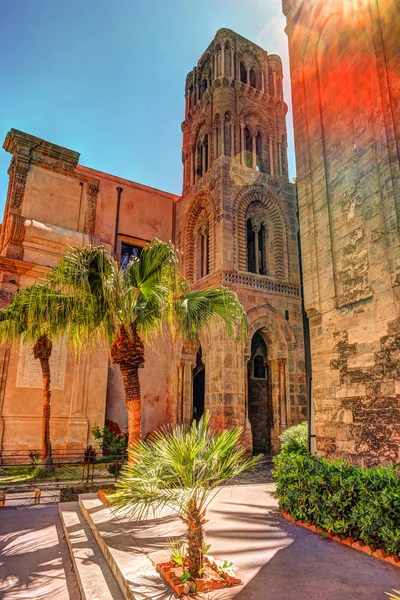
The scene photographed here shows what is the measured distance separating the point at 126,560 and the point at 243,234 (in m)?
14.7

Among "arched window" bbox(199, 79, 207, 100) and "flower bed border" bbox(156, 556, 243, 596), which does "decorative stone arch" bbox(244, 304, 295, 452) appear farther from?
"arched window" bbox(199, 79, 207, 100)

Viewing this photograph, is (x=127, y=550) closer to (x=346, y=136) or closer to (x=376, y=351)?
(x=376, y=351)

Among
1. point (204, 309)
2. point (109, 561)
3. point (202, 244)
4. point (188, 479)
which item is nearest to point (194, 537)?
point (188, 479)

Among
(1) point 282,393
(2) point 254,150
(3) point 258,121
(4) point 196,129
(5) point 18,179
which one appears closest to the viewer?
(1) point 282,393

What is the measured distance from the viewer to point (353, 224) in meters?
7.57

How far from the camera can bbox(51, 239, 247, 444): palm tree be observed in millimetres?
8266

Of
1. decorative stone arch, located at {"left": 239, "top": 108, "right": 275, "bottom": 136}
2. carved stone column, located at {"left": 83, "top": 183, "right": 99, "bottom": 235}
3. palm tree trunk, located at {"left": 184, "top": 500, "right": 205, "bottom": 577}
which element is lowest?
palm tree trunk, located at {"left": 184, "top": 500, "right": 205, "bottom": 577}

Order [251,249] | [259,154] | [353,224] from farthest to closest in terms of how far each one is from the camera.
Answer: [259,154] < [251,249] < [353,224]

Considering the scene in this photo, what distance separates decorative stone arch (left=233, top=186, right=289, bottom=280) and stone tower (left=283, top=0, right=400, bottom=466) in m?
8.13

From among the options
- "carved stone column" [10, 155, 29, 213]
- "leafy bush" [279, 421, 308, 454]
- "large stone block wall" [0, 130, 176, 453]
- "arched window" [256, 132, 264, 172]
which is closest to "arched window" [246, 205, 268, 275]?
"arched window" [256, 132, 264, 172]

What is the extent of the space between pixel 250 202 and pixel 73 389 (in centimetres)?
1124

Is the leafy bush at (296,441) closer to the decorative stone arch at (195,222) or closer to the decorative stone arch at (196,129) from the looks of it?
the decorative stone arch at (195,222)

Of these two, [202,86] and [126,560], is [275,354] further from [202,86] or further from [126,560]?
[202,86]

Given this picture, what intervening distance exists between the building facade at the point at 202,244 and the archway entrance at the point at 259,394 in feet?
0.19
